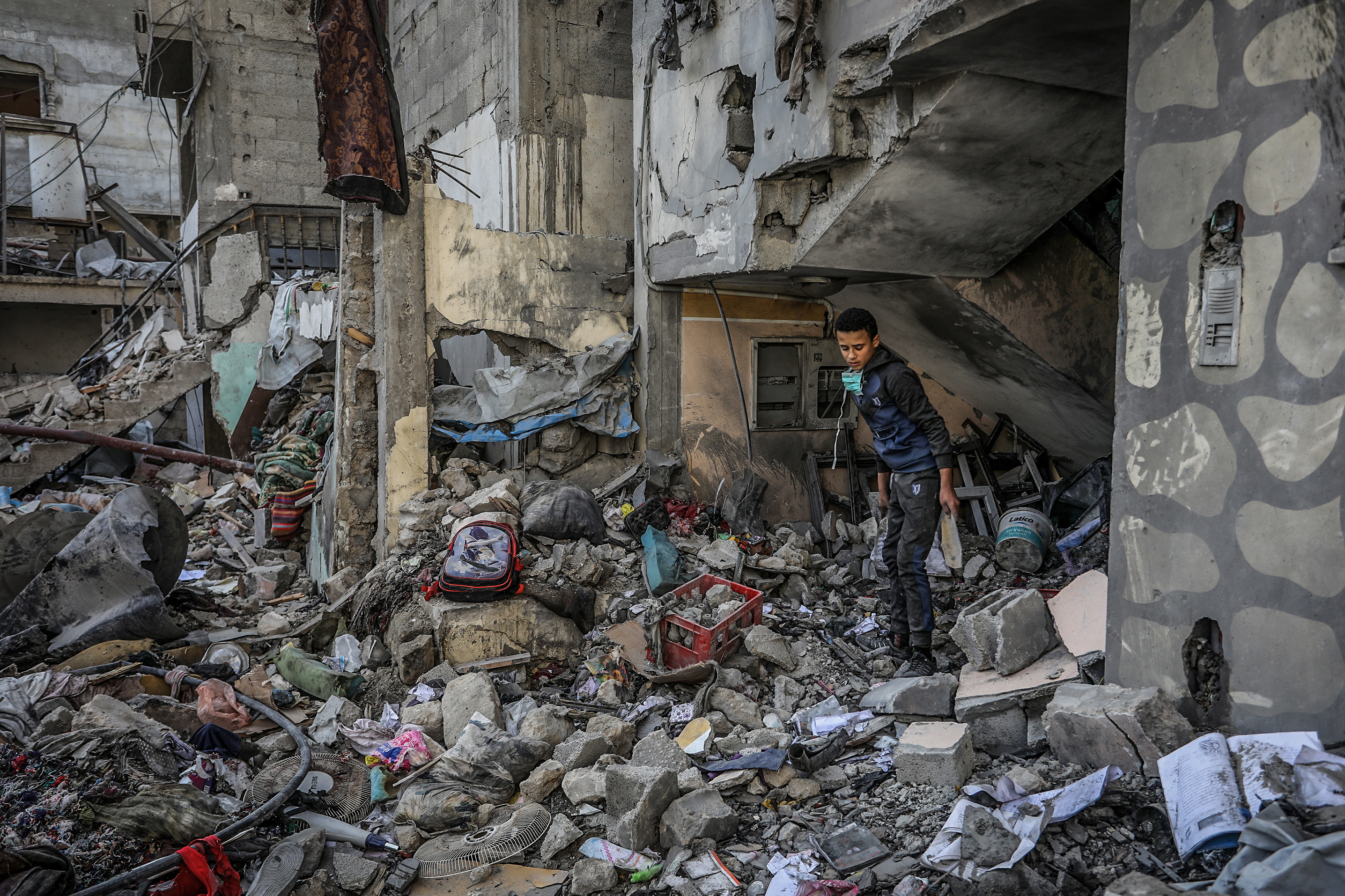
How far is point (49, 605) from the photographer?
529cm

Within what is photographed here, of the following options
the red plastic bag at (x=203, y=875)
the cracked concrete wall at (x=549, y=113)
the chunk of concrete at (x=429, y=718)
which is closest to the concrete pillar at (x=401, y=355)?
the cracked concrete wall at (x=549, y=113)

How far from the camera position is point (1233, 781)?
2572mm

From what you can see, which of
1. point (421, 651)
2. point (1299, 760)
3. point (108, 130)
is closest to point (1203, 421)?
point (1299, 760)

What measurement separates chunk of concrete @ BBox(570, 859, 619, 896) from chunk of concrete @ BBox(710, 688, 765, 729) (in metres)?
1.23

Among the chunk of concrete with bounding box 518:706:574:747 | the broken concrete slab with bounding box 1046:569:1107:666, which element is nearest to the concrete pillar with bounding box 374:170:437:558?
the chunk of concrete with bounding box 518:706:574:747

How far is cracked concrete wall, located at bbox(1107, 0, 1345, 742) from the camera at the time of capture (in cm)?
256

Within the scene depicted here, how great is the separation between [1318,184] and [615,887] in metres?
3.52

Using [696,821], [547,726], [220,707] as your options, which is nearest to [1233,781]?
[696,821]

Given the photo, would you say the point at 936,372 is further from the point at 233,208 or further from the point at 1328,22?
the point at 233,208

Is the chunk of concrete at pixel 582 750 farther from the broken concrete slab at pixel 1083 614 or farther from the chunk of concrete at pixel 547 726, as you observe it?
the broken concrete slab at pixel 1083 614

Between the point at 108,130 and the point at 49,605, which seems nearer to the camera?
the point at 49,605

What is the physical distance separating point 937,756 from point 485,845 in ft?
6.49

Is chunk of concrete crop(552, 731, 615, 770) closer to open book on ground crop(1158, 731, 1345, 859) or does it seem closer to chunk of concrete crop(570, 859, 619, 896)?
chunk of concrete crop(570, 859, 619, 896)

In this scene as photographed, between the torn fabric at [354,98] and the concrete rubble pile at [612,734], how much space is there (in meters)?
2.61
